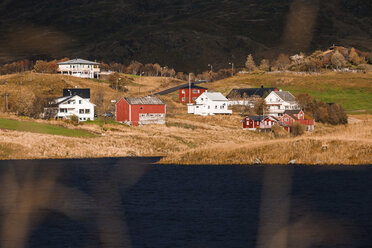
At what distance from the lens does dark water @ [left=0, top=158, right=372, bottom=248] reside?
1188 inches

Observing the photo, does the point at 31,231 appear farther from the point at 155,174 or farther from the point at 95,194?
the point at 155,174

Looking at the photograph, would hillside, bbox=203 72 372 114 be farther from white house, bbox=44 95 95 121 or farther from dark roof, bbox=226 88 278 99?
white house, bbox=44 95 95 121

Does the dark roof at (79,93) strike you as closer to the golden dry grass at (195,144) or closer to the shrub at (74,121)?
the golden dry grass at (195,144)

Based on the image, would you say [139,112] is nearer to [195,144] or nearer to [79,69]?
[195,144]

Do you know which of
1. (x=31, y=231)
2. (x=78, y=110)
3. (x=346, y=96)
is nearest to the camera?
(x=31, y=231)

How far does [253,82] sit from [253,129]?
241ft

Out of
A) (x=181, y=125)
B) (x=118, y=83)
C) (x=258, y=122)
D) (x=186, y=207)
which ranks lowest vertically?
(x=186, y=207)

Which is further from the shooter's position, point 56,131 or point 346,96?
point 346,96

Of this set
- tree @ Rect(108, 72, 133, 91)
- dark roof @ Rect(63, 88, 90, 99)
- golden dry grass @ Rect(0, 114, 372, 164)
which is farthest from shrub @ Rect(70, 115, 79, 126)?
tree @ Rect(108, 72, 133, 91)

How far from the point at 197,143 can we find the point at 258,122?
3187 centimetres

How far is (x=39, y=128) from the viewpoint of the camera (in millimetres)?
90375

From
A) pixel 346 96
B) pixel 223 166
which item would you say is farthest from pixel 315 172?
pixel 346 96

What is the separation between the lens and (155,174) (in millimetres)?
58750

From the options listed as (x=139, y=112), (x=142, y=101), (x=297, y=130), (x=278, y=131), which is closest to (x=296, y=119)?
(x=278, y=131)
